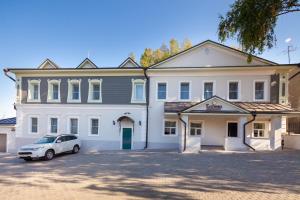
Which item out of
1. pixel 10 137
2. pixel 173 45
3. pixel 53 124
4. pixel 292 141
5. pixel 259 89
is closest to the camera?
pixel 292 141

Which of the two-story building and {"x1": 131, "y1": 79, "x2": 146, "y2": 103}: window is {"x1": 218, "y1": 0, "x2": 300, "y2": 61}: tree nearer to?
the two-story building

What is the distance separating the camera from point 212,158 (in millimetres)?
13219

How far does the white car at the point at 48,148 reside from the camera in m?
14.5

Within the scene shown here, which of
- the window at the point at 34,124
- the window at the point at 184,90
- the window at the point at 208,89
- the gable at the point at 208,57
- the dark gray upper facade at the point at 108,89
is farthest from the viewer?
the window at the point at 34,124

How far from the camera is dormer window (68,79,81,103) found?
19742 millimetres

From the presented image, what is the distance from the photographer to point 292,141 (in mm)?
17234

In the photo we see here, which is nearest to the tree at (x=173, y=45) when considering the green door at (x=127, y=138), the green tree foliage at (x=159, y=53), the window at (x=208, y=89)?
the green tree foliage at (x=159, y=53)

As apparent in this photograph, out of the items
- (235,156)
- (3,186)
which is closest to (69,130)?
(3,186)

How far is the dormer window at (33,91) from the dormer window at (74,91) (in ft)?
10.7

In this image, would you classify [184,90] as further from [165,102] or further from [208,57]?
[208,57]

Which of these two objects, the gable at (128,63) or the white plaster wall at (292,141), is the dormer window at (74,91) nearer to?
the gable at (128,63)

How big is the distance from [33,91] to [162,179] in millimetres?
17548

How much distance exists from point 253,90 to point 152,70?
349 inches

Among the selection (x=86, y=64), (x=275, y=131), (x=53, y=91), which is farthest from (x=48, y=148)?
(x=275, y=131)
